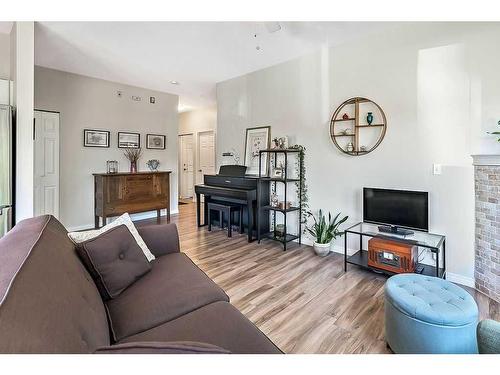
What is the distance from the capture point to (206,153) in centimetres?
779

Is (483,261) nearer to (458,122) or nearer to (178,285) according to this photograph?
(458,122)

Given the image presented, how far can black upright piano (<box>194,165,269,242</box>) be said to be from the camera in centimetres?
401

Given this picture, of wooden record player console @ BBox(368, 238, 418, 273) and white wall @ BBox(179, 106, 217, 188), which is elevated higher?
white wall @ BBox(179, 106, 217, 188)

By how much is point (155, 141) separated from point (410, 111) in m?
4.79

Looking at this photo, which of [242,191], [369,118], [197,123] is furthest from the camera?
[197,123]

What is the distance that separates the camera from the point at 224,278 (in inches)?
109

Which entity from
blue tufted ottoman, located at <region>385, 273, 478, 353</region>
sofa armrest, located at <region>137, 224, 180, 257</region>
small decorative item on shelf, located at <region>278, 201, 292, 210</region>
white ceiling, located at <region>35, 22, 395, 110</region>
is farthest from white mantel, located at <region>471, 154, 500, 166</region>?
sofa armrest, located at <region>137, 224, 180, 257</region>

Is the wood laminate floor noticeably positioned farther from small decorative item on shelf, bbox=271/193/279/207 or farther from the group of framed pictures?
the group of framed pictures

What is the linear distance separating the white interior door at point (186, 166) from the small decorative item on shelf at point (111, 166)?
125 inches

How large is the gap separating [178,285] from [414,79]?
10.2ft

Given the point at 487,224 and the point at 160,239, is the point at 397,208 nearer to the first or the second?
the point at 487,224

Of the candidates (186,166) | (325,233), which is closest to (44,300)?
(325,233)

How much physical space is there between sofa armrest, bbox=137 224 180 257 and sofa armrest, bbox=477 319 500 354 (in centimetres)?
195

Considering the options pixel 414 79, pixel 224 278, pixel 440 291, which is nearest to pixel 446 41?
pixel 414 79
